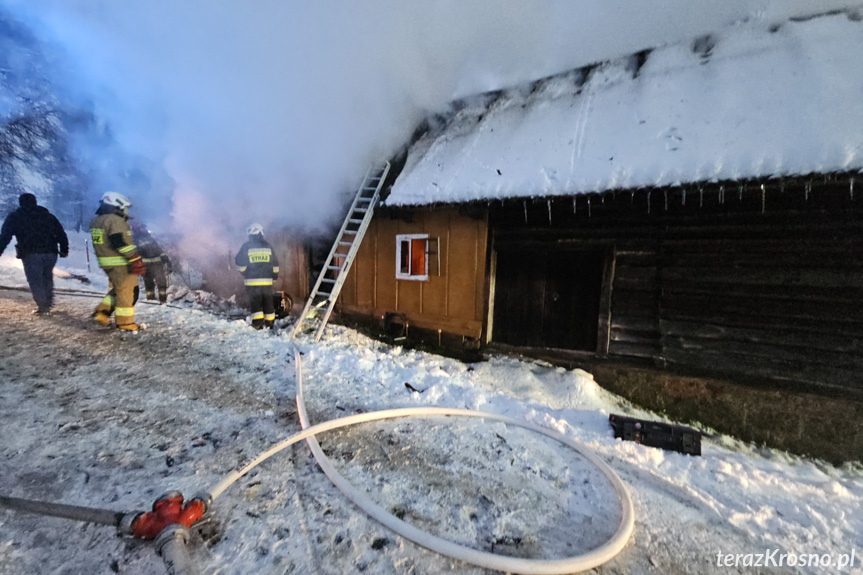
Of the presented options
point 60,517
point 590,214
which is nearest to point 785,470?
point 590,214

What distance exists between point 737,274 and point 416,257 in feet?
15.9

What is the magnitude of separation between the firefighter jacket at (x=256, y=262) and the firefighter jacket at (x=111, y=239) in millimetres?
1704

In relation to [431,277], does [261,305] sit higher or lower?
lower

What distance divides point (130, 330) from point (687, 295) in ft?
26.8

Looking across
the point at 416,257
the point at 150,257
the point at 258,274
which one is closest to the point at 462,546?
the point at 416,257

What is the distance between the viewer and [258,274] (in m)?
6.49

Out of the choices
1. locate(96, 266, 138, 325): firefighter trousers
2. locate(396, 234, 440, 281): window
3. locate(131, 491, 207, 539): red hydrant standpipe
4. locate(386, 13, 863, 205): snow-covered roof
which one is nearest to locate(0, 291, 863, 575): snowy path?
locate(131, 491, 207, 539): red hydrant standpipe

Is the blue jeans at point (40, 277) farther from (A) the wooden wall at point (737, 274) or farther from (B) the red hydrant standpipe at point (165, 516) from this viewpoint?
(A) the wooden wall at point (737, 274)

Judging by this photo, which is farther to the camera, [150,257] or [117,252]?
[150,257]

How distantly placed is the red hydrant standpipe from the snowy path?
4.5 inches

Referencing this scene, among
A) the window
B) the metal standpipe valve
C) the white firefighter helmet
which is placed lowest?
the metal standpipe valve

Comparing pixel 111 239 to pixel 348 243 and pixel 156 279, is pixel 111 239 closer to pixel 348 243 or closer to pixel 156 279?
pixel 348 243

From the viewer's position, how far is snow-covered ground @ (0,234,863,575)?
1.78 m

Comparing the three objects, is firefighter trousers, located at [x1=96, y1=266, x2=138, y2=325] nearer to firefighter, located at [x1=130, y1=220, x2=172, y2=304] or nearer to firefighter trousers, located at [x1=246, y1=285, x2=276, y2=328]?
firefighter trousers, located at [x1=246, y1=285, x2=276, y2=328]
